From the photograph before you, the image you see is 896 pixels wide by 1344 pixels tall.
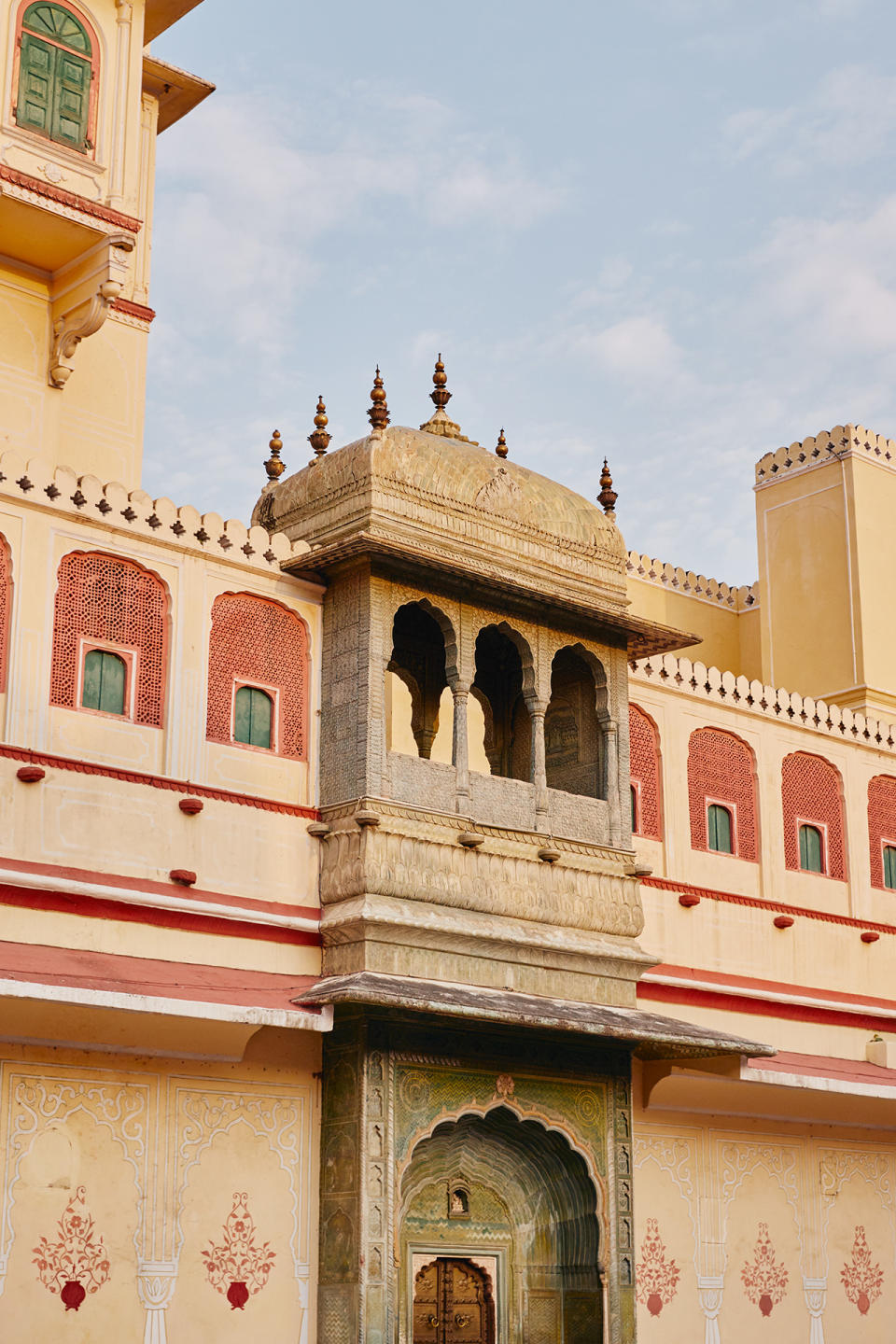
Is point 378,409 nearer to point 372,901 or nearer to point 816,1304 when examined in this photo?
point 372,901

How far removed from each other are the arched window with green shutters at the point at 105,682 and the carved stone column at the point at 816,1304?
7100 millimetres

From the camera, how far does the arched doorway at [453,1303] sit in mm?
11430

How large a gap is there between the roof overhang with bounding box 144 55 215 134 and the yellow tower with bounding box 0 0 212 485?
28.2 inches

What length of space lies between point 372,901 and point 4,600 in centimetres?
282

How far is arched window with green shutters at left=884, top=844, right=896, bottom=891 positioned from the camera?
1556 cm

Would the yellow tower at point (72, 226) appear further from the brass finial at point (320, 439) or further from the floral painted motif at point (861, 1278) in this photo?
the floral painted motif at point (861, 1278)

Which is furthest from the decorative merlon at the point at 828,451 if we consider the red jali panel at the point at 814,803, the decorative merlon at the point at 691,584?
the red jali panel at the point at 814,803

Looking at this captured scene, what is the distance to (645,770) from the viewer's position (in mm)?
13664

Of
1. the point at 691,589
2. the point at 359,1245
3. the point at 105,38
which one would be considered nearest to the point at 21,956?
the point at 359,1245

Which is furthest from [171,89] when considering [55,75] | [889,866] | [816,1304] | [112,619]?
[816,1304]

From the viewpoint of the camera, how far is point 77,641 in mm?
10703

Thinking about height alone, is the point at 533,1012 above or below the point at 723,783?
below

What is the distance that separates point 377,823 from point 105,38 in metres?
5.99

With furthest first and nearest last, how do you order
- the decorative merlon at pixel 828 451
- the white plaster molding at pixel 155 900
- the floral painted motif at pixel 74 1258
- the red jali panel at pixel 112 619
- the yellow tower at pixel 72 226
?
1. the decorative merlon at pixel 828 451
2. the yellow tower at pixel 72 226
3. the red jali panel at pixel 112 619
4. the white plaster molding at pixel 155 900
5. the floral painted motif at pixel 74 1258
